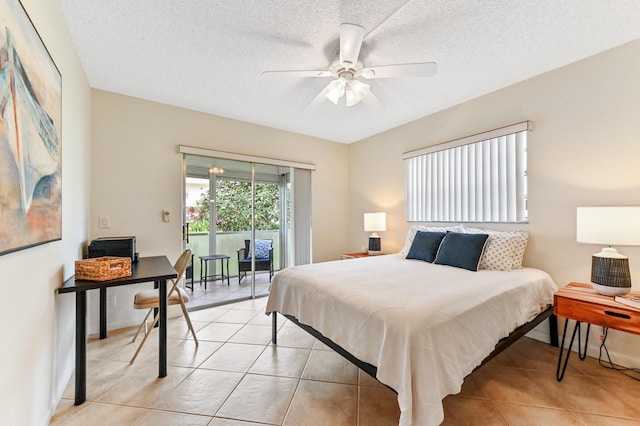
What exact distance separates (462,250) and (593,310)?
96 centimetres

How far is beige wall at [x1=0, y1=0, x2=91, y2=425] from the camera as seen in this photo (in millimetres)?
1108

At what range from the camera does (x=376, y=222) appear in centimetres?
404

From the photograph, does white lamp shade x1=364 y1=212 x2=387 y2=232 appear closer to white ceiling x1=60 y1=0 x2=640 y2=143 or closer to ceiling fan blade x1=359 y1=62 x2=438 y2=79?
white ceiling x1=60 y1=0 x2=640 y2=143

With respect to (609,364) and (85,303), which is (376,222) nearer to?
(609,364)

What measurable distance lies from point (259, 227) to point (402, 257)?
210 cm

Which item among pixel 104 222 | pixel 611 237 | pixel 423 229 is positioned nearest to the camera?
pixel 611 237

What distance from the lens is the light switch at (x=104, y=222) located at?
285cm

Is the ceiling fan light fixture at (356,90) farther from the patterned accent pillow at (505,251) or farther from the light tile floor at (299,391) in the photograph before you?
the light tile floor at (299,391)

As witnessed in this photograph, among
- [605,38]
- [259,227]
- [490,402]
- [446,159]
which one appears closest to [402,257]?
[446,159]

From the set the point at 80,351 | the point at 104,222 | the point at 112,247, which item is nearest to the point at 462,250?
the point at 80,351

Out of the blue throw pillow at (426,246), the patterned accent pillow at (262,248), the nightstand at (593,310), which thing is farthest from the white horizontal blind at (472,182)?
the patterned accent pillow at (262,248)

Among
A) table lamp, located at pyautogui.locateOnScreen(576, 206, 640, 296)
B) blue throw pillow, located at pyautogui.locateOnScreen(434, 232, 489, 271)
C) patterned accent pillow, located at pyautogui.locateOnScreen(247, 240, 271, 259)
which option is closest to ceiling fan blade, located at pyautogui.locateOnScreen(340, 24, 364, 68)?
blue throw pillow, located at pyautogui.locateOnScreen(434, 232, 489, 271)

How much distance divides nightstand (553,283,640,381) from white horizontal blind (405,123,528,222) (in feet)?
3.16

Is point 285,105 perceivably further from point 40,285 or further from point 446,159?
point 40,285
